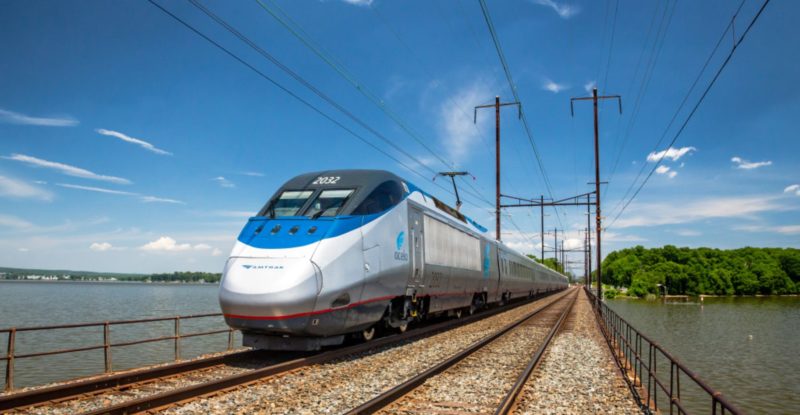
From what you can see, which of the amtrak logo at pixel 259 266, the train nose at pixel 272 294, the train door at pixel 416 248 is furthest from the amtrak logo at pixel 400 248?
the amtrak logo at pixel 259 266

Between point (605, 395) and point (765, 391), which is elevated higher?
point (605, 395)

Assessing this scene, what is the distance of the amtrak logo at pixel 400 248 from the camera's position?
1261 cm

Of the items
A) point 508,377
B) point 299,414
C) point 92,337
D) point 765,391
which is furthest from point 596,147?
point 92,337

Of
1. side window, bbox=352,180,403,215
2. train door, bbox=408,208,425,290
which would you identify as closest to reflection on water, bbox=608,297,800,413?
train door, bbox=408,208,425,290

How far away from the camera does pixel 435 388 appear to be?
8469 millimetres

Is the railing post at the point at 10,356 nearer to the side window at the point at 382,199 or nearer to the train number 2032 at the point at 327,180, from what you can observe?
the side window at the point at 382,199

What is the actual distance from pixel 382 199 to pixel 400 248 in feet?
4.67

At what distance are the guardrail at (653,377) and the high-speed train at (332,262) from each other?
5.28 m

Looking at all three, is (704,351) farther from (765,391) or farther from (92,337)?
(92,337)

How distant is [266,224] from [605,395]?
734 cm

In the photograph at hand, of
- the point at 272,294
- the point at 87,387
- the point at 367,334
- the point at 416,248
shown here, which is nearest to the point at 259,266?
the point at 272,294

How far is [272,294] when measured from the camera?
9.54m

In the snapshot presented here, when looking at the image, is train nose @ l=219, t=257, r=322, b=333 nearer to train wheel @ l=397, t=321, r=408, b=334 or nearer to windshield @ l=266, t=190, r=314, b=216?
windshield @ l=266, t=190, r=314, b=216

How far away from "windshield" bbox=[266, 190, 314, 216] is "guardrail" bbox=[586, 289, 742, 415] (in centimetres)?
739
